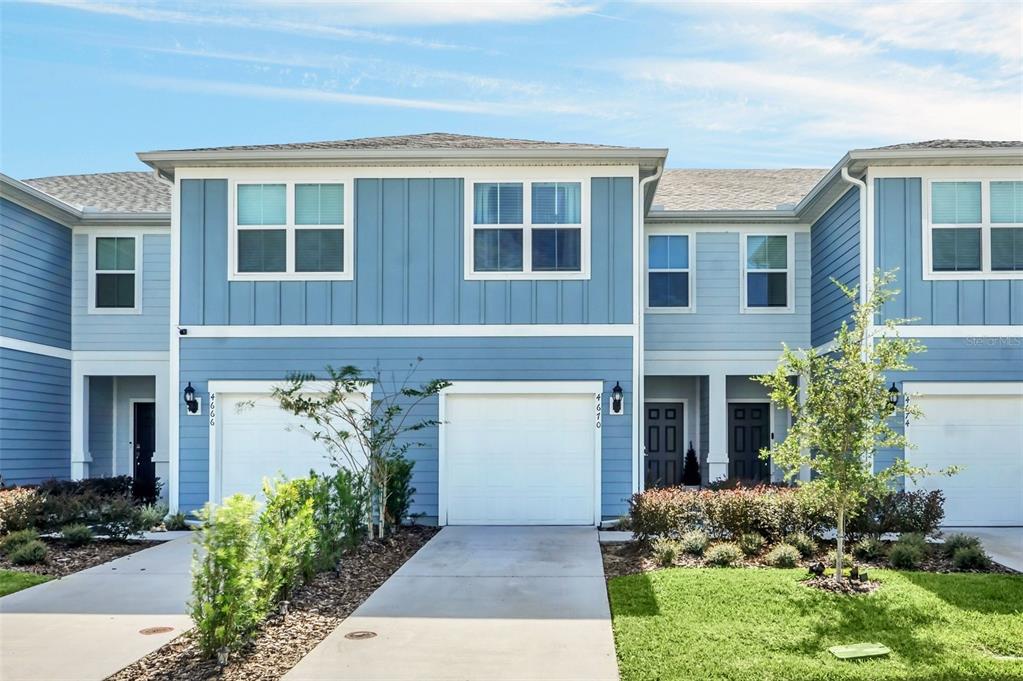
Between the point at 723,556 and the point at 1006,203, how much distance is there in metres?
6.96

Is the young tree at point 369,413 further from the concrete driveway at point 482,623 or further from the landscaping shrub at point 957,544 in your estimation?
the landscaping shrub at point 957,544

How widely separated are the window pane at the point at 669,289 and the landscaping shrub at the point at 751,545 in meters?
6.38

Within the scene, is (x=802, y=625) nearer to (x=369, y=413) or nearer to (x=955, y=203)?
(x=369, y=413)

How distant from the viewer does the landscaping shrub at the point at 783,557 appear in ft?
29.8

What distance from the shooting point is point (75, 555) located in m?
10.5

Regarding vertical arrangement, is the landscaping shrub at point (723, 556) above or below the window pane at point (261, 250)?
below

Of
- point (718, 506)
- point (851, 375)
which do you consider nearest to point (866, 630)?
point (851, 375)

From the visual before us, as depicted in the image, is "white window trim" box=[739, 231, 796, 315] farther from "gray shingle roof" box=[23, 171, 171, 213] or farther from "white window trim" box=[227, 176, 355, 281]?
"gray shingle roof" box=[23, 171, 171, 213]

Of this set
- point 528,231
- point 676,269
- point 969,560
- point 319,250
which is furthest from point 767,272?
point 319,250

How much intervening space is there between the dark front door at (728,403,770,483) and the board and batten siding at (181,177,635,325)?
17.6 ft

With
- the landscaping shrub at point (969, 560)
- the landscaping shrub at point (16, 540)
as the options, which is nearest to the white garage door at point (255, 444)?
the landscaping shrub at point (16, 540)

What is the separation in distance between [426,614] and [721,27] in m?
7.61

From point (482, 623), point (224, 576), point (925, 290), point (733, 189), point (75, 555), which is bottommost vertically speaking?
point (75, 555)

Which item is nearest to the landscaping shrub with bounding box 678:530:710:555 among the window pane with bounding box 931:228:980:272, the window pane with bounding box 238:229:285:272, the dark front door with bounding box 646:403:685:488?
the window pane with bounding box 931:228:980:272
